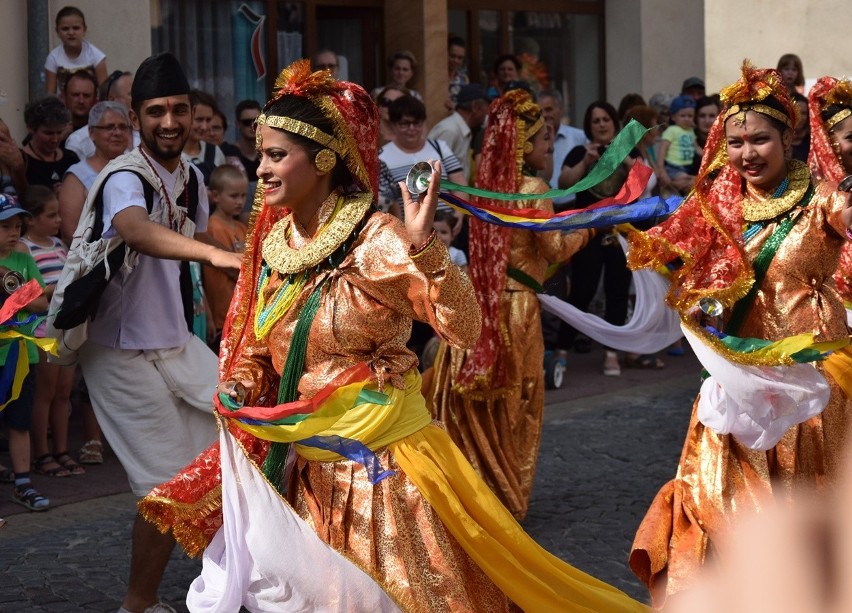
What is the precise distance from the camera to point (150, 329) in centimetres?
505

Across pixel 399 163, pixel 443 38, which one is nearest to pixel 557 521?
pixel 399 163

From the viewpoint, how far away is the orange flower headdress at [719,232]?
183 inches

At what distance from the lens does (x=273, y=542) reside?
3.70 metres

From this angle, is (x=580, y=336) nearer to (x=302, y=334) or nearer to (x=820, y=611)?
(x=302, y=334)

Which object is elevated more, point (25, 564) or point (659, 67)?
point (659, 67)

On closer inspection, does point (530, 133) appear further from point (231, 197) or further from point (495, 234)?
point (231, 197)

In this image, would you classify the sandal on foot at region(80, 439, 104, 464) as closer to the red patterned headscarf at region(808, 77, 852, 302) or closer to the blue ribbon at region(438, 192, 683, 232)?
the blue ribbon at region(438, 192, 683, 232)

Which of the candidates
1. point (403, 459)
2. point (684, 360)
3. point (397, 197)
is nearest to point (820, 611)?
point (403, 459)

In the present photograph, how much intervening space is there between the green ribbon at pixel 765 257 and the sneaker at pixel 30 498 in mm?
3529

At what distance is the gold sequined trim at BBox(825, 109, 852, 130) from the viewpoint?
5488 millimetres

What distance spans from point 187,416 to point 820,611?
3910mm

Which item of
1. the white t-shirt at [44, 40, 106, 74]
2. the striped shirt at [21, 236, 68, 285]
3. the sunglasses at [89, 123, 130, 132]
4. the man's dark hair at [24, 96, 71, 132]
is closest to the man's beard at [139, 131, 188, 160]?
the sunglasses at [89, 123, 130, 132]

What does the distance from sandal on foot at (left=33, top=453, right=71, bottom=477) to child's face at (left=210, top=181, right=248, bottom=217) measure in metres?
1.73

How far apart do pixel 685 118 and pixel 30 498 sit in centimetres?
703
